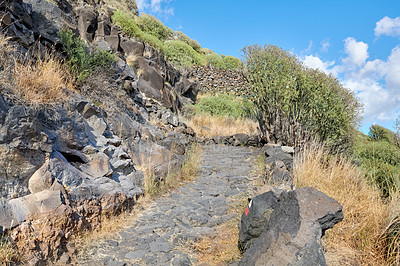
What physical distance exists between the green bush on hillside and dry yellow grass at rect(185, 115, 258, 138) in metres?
3.23

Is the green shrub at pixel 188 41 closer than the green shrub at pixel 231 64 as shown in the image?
No

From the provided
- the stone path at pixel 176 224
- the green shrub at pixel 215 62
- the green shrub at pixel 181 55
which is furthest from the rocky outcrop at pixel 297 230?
the green shrub at pixel 215 62

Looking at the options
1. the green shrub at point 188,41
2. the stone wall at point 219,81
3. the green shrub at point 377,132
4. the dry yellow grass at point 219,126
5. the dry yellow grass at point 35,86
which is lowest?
the dry yellow grass at point 35,86

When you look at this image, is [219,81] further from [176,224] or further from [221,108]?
[176,224]

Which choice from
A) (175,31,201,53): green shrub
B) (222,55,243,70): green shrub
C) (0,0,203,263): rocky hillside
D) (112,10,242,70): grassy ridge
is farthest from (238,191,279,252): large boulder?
(175,31,201,53): green shrub

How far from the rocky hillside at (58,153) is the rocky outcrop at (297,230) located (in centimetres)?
221

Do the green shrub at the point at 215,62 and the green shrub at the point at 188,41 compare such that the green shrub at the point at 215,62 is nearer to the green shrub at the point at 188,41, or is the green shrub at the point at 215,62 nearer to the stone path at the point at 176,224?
the green shrub at the point at 188,41

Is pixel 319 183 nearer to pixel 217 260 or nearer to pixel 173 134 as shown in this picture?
pixel 217 260

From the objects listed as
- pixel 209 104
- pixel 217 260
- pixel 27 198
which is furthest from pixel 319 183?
pixel 209 104

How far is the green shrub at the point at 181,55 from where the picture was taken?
19.2m

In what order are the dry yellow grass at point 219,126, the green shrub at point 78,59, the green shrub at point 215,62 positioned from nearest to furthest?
the green shrub at point 78,59, the dry yellow grass at point 219,126, the green shrub at point 215,62

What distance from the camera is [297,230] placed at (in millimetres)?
2158

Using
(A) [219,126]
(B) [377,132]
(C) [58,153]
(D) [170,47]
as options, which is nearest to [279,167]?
(C) [58,153]

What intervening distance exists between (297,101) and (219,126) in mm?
5471
